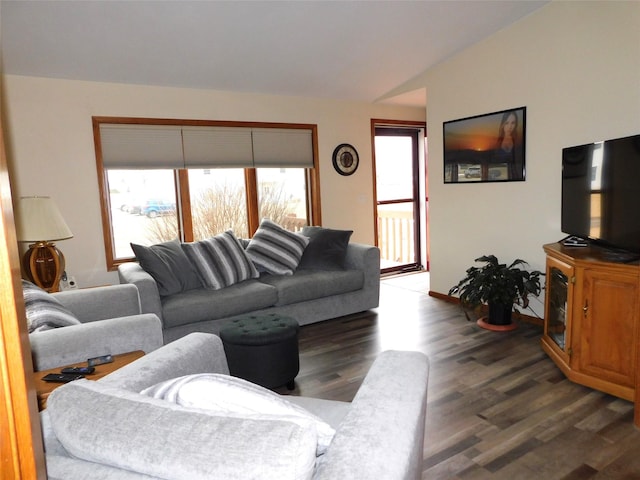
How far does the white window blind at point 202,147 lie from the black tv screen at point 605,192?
9.20ft

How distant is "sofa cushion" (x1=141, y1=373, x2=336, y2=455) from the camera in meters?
1.03

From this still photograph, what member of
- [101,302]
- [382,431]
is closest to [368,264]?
[101,302]

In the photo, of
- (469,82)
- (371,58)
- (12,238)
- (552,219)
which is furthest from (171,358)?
(469,82)

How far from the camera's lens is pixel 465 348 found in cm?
334

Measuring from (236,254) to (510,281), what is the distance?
2337 mm

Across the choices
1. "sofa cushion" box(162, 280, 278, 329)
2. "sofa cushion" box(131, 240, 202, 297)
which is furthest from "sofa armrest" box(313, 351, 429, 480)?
"sofa cushion" box(131, 240, 202, 297)

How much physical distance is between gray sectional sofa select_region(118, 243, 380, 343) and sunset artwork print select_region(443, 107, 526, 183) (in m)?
1.20

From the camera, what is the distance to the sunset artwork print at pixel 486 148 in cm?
385

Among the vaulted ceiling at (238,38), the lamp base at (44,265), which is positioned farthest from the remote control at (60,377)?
the vaulted ceiling at (238,38)

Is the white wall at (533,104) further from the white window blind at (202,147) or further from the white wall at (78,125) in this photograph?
the white wall at (78,125)

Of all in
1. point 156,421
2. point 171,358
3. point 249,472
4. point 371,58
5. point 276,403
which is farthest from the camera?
point 371,58

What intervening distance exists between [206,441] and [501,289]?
127 inches

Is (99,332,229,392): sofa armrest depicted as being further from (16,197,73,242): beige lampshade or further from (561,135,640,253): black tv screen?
(561,135,640,253): black tv screen

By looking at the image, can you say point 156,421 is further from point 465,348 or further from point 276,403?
point 465,348
